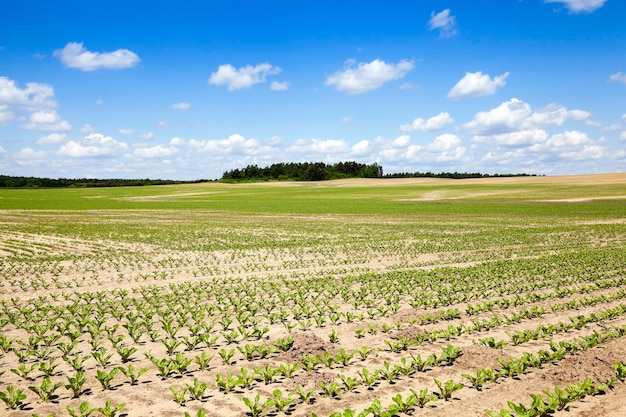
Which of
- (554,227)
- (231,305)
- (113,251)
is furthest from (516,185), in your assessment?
(231,305)

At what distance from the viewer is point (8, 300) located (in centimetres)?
1700

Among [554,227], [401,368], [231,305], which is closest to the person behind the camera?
[401,368]

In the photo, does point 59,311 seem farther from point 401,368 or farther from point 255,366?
Result: point 401,368

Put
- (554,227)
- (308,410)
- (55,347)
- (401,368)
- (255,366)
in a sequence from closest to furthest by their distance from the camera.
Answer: (308,410), (401,368), (255,366), (55,347), (554,227)

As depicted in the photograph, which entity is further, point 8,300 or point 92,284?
point 92,284

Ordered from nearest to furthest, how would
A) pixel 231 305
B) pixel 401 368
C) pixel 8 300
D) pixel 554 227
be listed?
pixel 401 368 < pixel 231 305 < pixel 8 300 < pixel 554 227

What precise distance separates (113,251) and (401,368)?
84.0 ft

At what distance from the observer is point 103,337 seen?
12.4 meters

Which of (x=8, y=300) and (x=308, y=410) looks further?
(x=8, y=300)

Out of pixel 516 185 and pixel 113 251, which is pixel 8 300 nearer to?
pixel 113 251

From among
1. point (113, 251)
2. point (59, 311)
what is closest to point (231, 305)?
point (59, 311)

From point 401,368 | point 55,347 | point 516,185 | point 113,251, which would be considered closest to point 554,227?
point 113,251

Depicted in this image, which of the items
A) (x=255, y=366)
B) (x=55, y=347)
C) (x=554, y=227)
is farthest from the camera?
(x=554, y=227)

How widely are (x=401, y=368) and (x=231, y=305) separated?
7.66m
